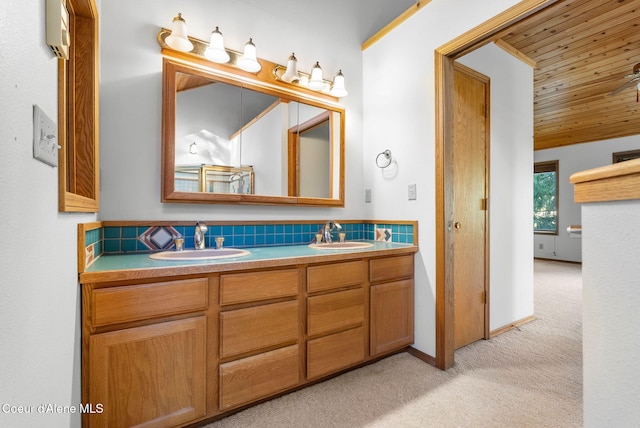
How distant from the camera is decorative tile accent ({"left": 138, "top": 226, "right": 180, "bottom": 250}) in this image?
167 cm

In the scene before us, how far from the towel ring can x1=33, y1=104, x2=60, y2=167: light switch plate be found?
200 centimetres

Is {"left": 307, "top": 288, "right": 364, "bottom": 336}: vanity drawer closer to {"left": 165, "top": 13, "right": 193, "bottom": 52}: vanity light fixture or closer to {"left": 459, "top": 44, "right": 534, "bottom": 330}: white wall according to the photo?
{"left": 459, "top": 44, "right": 534, "bottom": 330}: white wall

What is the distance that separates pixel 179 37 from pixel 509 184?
2.78 m

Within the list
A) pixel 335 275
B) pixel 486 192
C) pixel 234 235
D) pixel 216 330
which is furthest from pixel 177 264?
pixel 486 192

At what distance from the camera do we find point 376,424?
1.41 meters

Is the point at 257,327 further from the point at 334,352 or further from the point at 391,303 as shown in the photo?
the point at 391,303

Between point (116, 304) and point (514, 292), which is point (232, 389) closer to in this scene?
point (116, 304)

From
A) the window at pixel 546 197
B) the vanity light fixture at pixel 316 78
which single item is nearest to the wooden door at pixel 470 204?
the vanity light fixture at pixel 316 78

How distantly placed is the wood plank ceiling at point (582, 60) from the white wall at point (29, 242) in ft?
6.85

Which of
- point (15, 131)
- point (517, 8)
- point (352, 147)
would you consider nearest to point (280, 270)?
point (15, 131)

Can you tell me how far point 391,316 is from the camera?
199cm

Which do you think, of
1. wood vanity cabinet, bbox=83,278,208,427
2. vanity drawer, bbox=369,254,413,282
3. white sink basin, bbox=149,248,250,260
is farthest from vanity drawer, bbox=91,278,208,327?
vanity drawer, bbox=369,254,413,282

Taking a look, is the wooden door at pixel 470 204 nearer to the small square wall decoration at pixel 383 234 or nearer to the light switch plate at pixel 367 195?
the small square wall decoration at pixel 383 234

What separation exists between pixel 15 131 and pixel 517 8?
6.90 feet
